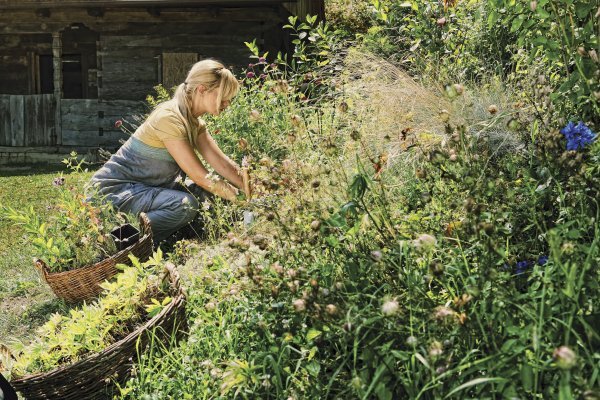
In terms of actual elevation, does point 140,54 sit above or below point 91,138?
above

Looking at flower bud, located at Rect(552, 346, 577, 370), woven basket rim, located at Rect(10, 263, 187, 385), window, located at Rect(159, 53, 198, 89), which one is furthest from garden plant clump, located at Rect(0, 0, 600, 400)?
window, located at Rect(159, 53, 198, 89)

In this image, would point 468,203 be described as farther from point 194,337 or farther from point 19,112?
point 19,112

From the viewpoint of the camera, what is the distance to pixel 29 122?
552 inches

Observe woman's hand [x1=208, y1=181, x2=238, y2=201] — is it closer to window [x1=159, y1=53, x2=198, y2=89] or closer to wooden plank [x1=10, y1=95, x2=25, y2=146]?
window [x1=159, y1=53, x2=198, y2=89]

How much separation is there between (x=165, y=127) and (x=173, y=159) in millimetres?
434

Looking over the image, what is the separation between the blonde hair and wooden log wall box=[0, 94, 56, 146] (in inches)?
390

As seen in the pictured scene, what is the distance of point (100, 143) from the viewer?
1354cm

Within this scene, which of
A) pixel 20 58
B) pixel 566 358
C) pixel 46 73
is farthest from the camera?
pixel 46 73

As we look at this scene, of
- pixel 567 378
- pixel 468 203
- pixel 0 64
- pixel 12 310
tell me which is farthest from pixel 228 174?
pixel 0 64

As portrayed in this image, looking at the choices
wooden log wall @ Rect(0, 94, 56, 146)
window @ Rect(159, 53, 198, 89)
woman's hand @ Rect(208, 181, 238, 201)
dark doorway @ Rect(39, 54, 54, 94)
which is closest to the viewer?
woman's hand @ Rect(208, 181, 238, 201)

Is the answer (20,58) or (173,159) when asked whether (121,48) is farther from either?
(173,159)

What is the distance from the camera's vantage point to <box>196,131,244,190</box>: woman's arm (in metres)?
4.76

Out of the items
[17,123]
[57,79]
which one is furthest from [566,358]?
[17,123]

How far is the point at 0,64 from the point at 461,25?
1177 centimetres
